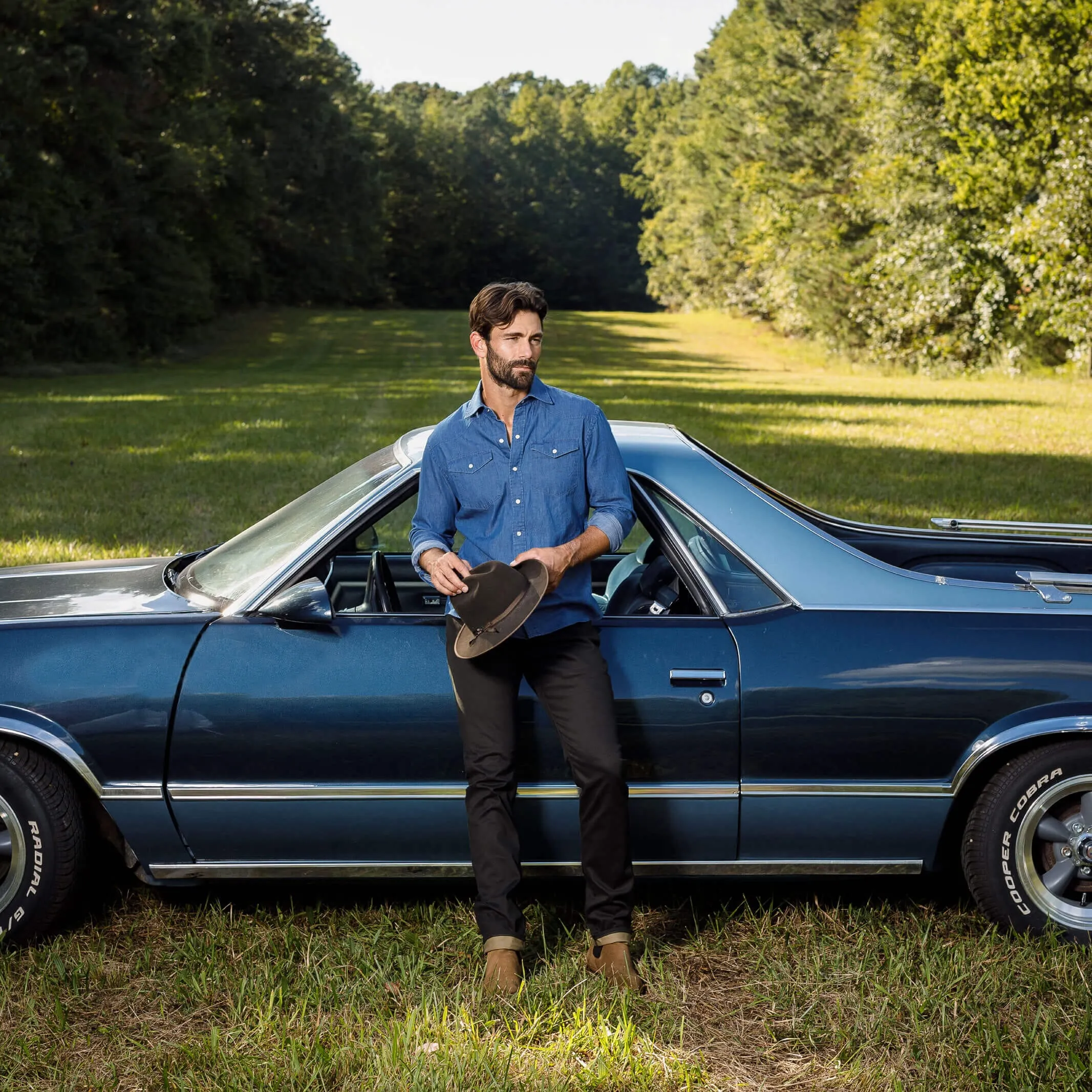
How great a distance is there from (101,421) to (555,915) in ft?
53.3

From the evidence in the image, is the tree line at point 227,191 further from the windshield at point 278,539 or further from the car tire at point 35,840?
the car tire at point 35,840

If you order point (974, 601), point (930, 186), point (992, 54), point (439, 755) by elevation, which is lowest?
point (439, 755)

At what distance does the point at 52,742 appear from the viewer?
132 inches

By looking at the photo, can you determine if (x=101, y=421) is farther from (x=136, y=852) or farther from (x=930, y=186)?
(x=930, y=186)

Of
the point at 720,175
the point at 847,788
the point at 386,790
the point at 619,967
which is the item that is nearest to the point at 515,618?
the point at 386,790

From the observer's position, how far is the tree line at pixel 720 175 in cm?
2639

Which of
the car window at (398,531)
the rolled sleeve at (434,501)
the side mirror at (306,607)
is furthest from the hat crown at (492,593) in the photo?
the car window at (398,531)

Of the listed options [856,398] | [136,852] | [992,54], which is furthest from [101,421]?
[992,54]

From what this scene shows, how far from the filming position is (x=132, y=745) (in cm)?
337

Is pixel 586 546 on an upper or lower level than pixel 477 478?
lower

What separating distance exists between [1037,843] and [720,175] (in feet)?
194

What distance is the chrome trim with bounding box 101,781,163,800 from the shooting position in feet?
11.1

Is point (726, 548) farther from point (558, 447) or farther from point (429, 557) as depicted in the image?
point (429, 557)

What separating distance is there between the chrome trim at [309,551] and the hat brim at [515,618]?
0.55m
